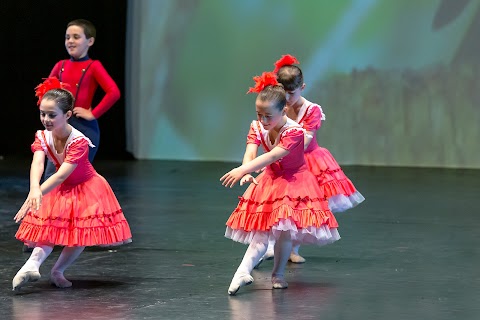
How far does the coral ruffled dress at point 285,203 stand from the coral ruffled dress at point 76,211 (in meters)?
0.50

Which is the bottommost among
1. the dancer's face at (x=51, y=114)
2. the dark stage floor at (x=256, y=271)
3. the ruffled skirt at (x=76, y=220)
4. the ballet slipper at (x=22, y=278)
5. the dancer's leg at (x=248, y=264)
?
the dark stage floor at (x=256, y=271)

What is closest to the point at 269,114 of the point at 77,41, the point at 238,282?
the point at 238,282

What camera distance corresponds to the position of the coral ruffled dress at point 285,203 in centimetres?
410

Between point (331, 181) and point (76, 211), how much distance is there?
4.30ft

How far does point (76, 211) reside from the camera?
4.15 m

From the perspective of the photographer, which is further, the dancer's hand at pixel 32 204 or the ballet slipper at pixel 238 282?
the ballet slipper at pixel 238 282

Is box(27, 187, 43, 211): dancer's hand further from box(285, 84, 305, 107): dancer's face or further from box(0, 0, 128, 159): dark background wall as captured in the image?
box(0, 0, 128, 159): dark background wall

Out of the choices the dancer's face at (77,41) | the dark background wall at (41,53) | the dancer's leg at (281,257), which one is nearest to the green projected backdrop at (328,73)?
the dark background wall at (41,53)

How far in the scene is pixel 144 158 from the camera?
9.98 m

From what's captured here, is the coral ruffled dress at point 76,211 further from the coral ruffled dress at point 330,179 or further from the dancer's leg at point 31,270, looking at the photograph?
the coral ruffled dress at point 330,179

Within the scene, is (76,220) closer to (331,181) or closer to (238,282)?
(238,282)

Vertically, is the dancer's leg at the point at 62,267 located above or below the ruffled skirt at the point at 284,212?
below

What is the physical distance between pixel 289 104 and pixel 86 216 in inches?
44.8

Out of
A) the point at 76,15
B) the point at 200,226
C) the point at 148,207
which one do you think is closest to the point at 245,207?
the point at 200,226
